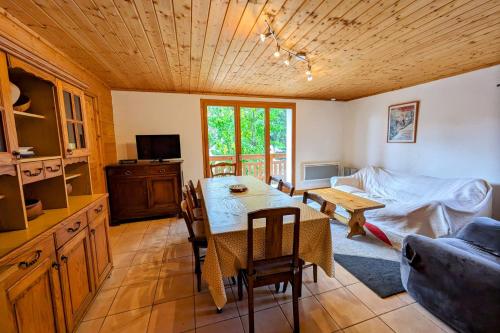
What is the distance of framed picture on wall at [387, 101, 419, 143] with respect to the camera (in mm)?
3816

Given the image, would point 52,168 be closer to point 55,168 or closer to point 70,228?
point 55,168

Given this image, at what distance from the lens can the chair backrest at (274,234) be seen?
1.32 meters

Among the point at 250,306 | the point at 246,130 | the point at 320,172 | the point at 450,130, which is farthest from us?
the point at 320,172

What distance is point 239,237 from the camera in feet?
4.78

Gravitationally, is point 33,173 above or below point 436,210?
above

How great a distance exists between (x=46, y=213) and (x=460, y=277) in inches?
116

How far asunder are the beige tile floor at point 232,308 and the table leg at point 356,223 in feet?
2.64

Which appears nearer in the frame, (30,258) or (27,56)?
(30,258)

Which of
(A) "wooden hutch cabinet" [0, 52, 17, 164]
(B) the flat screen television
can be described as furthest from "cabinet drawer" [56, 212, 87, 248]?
(B) the flat screen television

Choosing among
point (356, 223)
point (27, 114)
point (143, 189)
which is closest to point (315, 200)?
point (356, 223)

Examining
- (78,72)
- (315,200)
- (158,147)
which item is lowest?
(315,200)

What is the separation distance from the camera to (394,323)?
156 centimetres

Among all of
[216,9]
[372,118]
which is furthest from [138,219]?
[372,118]

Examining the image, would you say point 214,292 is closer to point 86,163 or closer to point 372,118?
point 86,163
